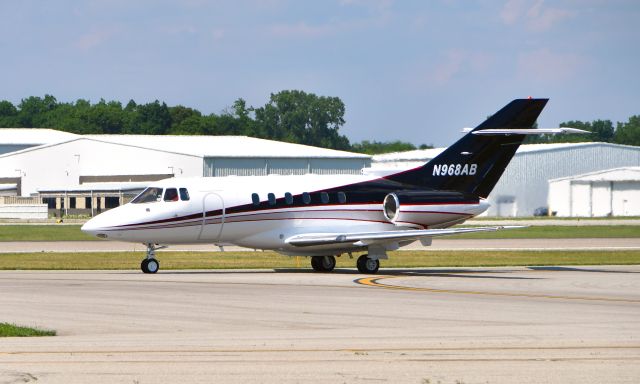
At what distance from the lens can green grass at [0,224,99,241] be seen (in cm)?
6500

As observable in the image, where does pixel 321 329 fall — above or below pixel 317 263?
below

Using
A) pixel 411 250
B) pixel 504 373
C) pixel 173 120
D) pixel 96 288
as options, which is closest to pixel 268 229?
pixel 96 288

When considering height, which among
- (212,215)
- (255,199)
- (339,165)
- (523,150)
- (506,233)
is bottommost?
(506,233)

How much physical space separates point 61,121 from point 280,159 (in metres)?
77.2

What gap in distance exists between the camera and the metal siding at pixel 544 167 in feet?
322

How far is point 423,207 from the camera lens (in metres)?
37.6

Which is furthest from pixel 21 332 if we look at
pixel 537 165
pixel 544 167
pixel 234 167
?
pixel 544 167

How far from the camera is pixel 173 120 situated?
17400 cm

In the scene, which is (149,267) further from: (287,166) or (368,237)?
(287,166)

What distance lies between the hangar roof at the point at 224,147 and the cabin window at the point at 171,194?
6972cm

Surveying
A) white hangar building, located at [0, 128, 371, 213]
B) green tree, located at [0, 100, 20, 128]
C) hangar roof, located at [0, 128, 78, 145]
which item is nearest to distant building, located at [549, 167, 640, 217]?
white hangar building, located at [0, 128, 371, 213]

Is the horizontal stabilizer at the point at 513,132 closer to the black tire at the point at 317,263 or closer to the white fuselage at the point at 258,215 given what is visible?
the white fuselage at the point at 258,215

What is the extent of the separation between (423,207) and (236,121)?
464 ft

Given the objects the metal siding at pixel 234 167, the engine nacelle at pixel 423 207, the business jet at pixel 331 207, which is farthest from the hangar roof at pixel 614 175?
the engine nacelle at pixel 423 207
